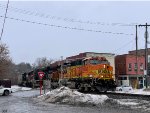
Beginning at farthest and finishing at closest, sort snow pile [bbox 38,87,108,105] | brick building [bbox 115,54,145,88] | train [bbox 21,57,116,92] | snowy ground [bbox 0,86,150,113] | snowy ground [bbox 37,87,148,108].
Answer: brick building [bbox 115,54,145,88] → train [bbox 21,57,116,92] → snow pile [bbox 38,87,108,105] → snowy ground [bbox 37,87,148,108] → snowy ground [bbox 0,86,150,113]

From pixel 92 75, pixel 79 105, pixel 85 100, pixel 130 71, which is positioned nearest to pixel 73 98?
pixel 85 100

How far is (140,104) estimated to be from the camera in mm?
22891

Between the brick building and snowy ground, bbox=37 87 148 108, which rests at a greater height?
the brick building

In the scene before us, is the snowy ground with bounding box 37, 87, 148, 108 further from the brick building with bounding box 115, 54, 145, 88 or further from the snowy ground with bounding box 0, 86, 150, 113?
the brick building with bounding box 115, 54, 145, 88

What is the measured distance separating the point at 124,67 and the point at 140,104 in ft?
195

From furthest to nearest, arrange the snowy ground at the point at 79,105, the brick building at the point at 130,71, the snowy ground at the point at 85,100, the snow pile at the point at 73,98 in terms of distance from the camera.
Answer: the brick building at the point at 130,71 < the snow pile at the point at 73,98 < the snowy ground at the point at 85,100 < the snowy ground at the point at 79,105

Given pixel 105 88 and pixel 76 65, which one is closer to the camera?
pixel 105 88

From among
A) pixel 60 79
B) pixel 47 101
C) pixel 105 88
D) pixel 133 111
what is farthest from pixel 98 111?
pixel 60 79

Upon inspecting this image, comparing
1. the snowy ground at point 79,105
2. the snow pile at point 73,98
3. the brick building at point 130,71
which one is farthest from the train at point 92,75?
the brick building at point 130,71

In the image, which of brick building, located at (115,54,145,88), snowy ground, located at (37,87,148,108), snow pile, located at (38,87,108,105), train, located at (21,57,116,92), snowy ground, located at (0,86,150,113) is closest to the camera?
snowy ground, located at (0,86,150,113)

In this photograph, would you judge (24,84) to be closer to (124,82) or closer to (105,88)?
(124,82)

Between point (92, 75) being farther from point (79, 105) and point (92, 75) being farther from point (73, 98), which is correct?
point (79, 105)

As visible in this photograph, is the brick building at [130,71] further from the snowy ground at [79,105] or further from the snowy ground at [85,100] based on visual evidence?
the snowy ground at [85,100]

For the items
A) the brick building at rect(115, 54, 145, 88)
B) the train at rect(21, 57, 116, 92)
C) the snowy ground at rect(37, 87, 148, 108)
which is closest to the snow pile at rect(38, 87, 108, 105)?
the snowy ground at rect(37, 87, 148, 108)
